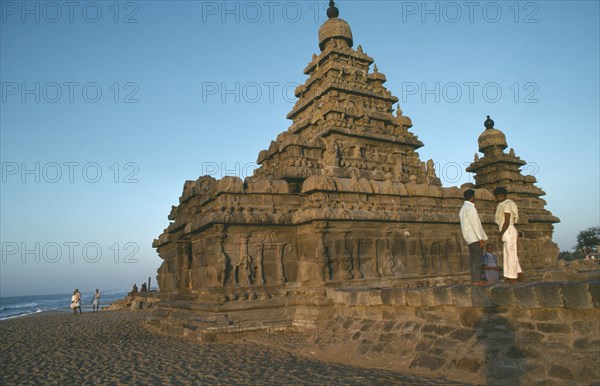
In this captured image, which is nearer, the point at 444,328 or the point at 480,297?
the point at 480,297

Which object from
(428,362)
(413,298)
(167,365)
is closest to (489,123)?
(413,298)

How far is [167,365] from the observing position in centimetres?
801

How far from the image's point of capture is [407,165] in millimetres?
19672

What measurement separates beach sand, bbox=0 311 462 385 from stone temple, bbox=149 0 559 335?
54.2 inches

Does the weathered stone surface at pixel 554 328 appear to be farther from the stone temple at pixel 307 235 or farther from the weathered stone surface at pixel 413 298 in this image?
the stone temple at pixel 307 235

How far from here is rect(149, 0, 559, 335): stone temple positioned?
37.7 ft

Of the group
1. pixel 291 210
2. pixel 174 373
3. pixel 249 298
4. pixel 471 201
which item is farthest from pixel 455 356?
pixel 291 210

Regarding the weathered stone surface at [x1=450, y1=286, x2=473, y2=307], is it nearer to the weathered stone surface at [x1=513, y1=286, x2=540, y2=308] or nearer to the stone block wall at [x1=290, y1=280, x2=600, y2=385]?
the stone block wall at [x1=290, y1=280, x2=600, y2=385]

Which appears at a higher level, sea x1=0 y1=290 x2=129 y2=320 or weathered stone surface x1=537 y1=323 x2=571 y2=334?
weathered stone surface x1=537 y1=323 x2=571 y2=334

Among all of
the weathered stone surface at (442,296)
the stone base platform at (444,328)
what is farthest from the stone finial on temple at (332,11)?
the weathered stone surface at (442,296)

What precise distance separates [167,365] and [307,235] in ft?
18.0

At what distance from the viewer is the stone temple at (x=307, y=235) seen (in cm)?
1148

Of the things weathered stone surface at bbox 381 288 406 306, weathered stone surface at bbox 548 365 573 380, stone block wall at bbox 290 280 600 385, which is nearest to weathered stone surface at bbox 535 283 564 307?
stone block wall at bbox 290 280 600 385

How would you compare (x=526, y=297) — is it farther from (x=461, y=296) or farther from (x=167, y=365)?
(x=167, y=365)
